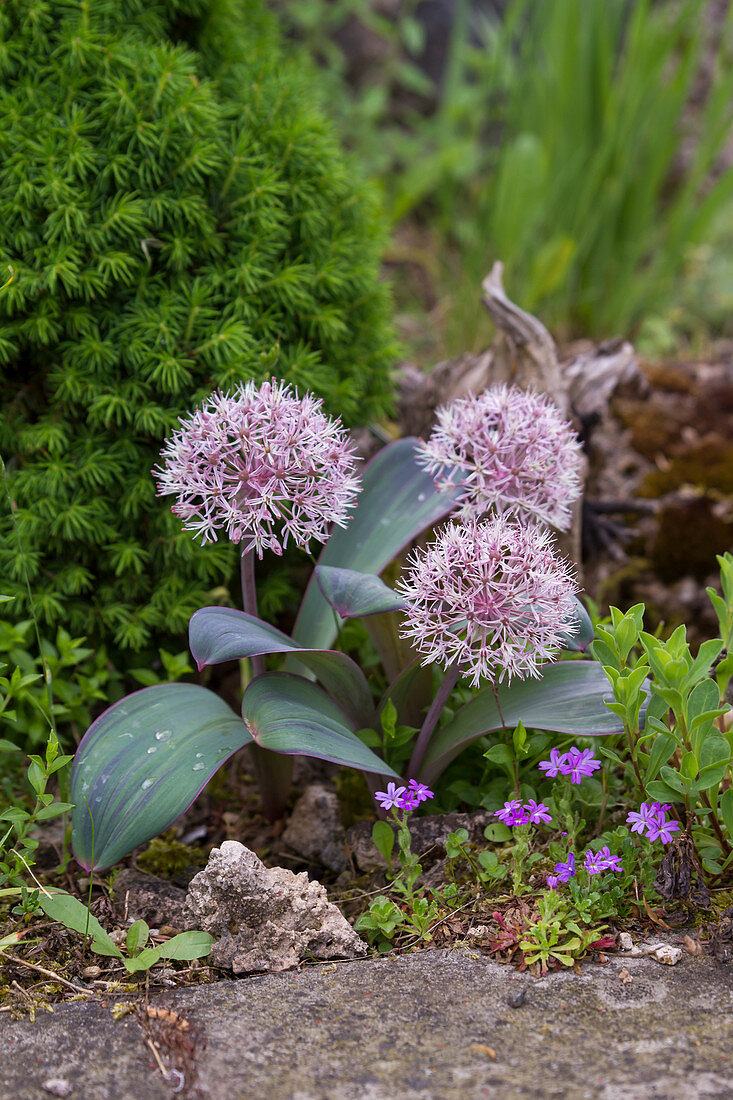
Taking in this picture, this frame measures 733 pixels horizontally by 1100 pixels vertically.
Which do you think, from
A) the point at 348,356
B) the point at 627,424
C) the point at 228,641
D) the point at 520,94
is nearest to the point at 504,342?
the point at 348,356

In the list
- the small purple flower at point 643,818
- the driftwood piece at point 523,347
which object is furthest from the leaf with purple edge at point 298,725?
the driftwood piece at point 523,347

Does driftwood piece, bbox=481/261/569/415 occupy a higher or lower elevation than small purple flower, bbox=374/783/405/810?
higher

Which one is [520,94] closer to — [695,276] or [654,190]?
[654,190]

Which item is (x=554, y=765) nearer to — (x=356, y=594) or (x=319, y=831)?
(x=356, y=594)

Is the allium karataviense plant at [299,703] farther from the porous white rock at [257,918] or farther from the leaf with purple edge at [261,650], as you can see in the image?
the porous white rock at [257,918]

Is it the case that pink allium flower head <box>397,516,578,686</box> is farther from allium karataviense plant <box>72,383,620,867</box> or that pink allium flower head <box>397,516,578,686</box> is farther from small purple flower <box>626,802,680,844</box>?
small purple flower <box>626,802,680,844</box>

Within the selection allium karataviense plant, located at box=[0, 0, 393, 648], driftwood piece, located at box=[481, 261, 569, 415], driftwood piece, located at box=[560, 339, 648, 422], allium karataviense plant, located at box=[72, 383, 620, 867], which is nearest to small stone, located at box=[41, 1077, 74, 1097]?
allium karataviense plant, located at box=[72, 383, 620, 867]
